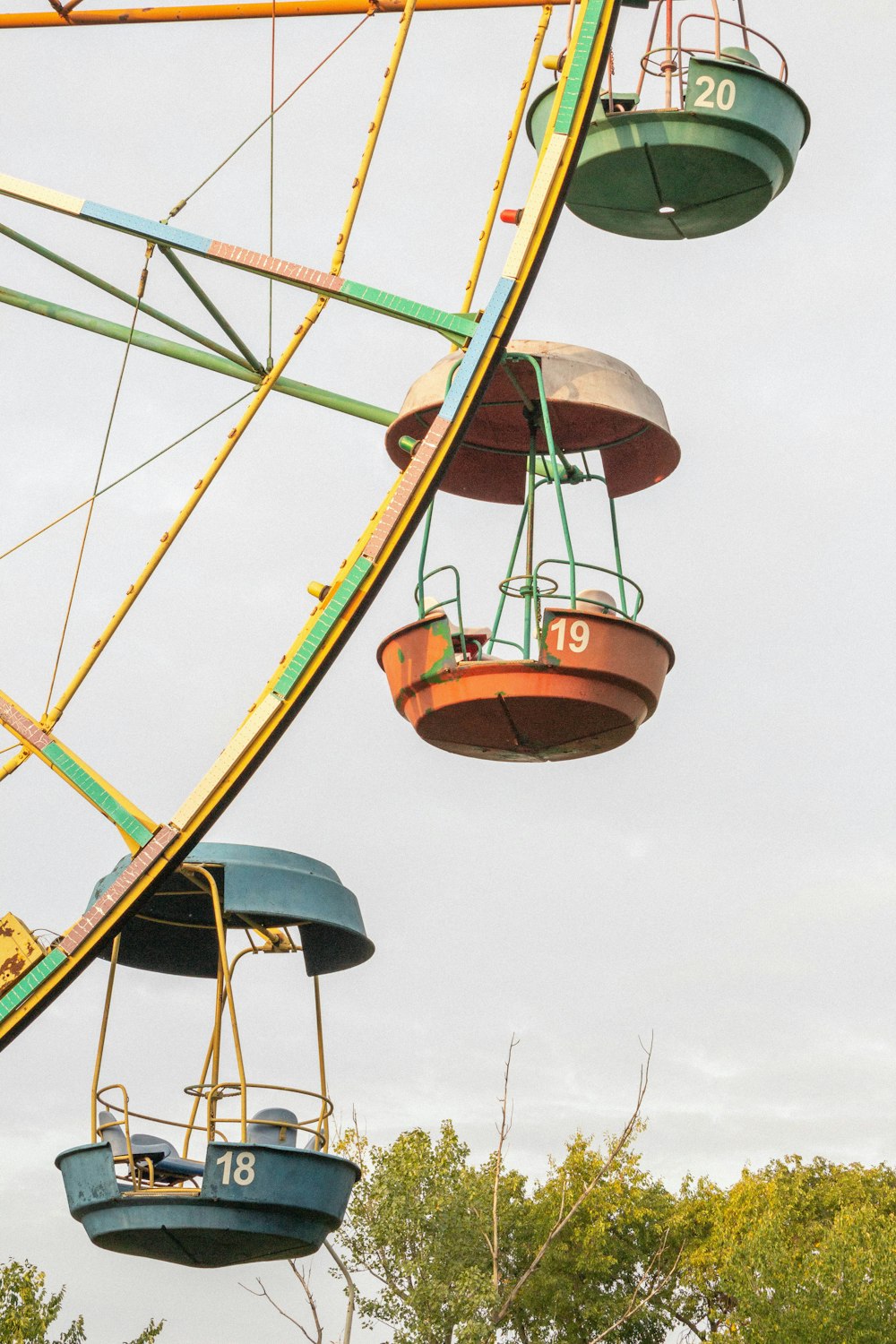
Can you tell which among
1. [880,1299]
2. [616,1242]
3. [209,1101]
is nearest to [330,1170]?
[209,1101]

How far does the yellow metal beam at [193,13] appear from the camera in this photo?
12.0 metres

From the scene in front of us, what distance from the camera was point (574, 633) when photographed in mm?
10086

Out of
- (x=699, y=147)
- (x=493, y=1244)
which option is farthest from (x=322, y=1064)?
(x=493, y=1244)

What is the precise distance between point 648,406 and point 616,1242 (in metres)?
36.8

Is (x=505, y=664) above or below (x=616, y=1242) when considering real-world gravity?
below

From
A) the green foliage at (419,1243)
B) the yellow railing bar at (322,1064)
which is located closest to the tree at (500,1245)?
the green foliage at (419,1243)

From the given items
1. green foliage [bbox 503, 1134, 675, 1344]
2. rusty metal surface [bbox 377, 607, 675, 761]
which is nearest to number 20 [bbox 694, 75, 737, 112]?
rusty metal surface [bbox 377, 607, 675, 761]

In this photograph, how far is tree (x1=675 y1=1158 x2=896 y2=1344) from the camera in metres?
34.8

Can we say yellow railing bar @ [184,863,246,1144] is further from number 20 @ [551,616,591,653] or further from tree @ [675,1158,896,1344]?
tree @ [675,1158,896,1344]

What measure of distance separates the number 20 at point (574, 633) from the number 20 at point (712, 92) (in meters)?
3.12

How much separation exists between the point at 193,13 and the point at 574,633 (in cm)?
467

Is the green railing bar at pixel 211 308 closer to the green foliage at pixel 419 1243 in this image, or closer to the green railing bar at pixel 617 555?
the green railing bar at pixel 617 555

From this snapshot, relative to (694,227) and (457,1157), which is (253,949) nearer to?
(694,227)

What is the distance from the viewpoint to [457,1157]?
122 ft
